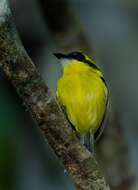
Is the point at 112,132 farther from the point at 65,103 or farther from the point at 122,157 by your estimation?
the point at 65,103

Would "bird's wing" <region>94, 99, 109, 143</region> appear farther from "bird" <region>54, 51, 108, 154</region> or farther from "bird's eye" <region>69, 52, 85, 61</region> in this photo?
"bird's eye" <region>69, 52, 85, 61</region>

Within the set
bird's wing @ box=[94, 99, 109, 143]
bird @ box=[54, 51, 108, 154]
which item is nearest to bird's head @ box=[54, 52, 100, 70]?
bird @ box=[54, 51, 108, 154]

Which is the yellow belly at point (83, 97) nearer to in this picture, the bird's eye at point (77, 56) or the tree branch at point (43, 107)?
the bird's eye at point (77, 56)

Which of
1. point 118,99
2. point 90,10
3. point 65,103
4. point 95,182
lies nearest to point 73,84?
point 65,103

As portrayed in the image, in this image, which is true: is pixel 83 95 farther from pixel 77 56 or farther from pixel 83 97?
pixel 77 56

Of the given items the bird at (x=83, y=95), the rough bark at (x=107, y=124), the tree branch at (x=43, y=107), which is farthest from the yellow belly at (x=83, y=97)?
the tree branch at (x=43, y=107)

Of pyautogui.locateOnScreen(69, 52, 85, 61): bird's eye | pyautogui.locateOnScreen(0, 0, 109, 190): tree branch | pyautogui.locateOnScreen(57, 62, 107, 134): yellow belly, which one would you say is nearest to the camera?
pyautogui.locateOnScreen(0, 0, 109, 190): tree branch

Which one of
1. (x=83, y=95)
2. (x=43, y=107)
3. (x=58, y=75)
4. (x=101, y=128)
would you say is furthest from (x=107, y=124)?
(x=43, y=107)

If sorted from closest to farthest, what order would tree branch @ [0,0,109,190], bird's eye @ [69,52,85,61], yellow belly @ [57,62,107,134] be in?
tree branch @ [0,0,109,190] < yellow belly @ [57,62,107,134] < bird's eye @ [69,52,85,61]
